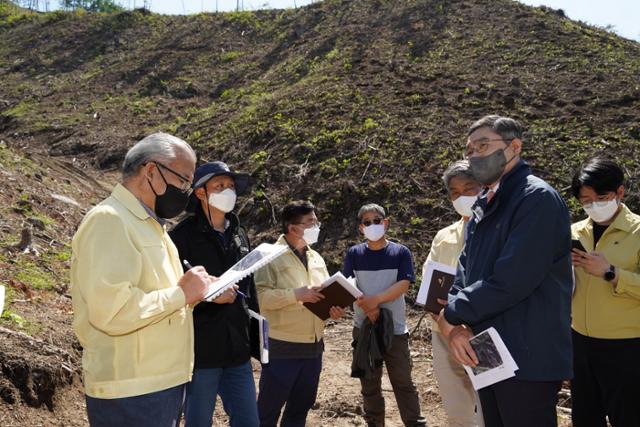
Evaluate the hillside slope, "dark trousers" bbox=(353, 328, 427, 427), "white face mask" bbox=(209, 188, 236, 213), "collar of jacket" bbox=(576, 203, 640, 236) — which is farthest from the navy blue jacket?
the hillside slope

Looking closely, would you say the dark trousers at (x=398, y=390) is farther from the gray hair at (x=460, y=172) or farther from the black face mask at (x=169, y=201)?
the black face mask at (x=169, y=201)

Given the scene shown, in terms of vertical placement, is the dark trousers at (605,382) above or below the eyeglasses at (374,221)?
below

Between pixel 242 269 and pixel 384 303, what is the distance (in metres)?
2.25

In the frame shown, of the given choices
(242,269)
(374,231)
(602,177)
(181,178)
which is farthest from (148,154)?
(602,177)

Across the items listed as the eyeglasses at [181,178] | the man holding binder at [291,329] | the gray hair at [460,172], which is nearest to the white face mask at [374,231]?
the man holding binder at [291,329]

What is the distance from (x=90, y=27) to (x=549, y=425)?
98.2 ft

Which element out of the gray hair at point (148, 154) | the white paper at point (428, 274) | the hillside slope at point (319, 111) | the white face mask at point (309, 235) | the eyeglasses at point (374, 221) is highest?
the hillside slope at point (319, 111)

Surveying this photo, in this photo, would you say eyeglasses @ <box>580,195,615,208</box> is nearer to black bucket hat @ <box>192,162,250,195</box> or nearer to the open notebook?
the open notebook

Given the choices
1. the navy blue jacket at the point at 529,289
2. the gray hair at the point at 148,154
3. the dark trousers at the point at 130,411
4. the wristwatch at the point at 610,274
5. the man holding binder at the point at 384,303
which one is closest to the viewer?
the dark trousers at the point at 130,411

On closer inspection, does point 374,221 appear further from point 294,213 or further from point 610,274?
point 610,274

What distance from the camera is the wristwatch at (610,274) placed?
349cm

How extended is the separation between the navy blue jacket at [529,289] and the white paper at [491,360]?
4cm

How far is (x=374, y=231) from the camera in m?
4.99

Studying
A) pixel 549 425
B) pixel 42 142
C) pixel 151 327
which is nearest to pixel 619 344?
pixel 549 425
